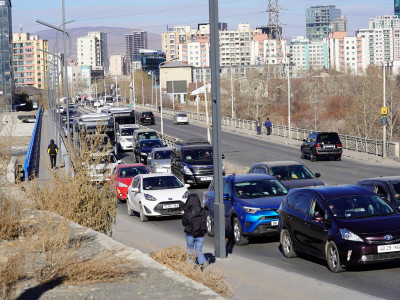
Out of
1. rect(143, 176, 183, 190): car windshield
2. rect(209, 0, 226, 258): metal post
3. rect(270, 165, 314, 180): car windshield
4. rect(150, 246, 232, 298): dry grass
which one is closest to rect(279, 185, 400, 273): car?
rect(209, 0, 226, 258): metal post

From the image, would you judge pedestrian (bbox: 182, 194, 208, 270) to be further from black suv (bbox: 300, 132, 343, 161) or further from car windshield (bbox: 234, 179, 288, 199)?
black suv (bbox: 300, 132, 343, 161)

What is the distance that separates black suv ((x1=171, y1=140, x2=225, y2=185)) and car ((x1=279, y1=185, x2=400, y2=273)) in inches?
651

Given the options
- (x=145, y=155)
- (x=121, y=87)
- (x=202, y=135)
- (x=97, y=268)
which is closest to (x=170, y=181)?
(x=97, y=268)

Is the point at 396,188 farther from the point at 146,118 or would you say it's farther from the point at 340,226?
the point at 146,118

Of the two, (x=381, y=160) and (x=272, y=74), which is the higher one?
(x=272, y=74)

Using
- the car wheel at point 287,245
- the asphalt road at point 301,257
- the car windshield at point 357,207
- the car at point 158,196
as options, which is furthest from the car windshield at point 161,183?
the car windshield at point 357,207

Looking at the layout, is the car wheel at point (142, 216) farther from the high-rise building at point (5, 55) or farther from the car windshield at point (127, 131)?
the high-rise building at point (5, 55)

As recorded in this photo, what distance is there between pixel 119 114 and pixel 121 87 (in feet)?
448

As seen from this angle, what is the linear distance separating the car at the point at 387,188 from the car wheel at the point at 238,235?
10.5ft

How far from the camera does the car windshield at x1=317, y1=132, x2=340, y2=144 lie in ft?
143

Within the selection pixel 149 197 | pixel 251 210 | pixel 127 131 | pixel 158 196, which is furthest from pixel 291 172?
pixel 127 131

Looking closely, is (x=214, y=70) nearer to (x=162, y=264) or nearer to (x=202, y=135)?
(x=162, y=264)

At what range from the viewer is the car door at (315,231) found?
1287 centimetres

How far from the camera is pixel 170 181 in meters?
23.4
